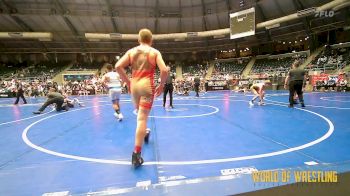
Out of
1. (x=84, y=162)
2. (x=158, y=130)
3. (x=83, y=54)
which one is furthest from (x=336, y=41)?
(x=83, y=54)

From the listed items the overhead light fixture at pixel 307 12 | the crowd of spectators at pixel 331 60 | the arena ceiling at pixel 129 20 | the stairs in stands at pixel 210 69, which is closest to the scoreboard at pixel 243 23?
the arena ceiling at pixel 129 20

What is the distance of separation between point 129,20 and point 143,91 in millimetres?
32535

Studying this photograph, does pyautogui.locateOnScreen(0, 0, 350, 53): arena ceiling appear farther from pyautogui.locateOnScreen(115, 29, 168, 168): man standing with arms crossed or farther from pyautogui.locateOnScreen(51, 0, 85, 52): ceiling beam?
pyautogui.locateOnScreen(115, 29, 168, 168): man standing with arms crossed

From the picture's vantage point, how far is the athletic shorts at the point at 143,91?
3.45 metres

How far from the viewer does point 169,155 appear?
3936 millimetres

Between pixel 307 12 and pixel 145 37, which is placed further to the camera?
pixel 307 12

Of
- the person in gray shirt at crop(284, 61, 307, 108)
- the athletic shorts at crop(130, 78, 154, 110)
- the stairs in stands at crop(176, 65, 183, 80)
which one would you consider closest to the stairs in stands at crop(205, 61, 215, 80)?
the stairs in stands at crop(176, 65, 183, 80)

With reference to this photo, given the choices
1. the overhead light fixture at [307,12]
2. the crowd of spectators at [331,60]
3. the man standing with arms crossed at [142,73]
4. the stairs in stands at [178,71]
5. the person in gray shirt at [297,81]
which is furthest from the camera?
the stairs in stands at [178,71]

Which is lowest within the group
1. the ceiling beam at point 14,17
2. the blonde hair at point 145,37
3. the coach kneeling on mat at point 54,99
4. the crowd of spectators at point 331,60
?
the coach kneeling on mat at point 54,99

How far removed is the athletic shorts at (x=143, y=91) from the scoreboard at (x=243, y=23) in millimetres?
28001

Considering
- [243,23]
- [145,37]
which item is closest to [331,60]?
Result: [243,23]

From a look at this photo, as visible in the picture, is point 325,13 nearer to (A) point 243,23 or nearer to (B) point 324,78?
(A) point 243,23

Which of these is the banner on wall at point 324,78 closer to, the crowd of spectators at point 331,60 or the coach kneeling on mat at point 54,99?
the crowd of spectators at point 331,60

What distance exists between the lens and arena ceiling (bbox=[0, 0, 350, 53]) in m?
29.3
